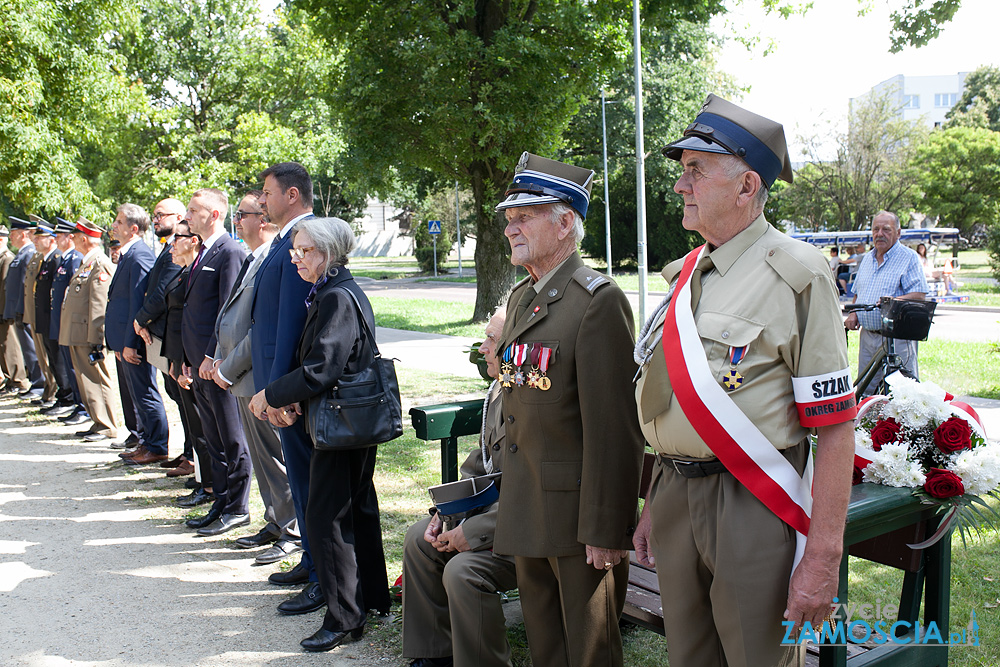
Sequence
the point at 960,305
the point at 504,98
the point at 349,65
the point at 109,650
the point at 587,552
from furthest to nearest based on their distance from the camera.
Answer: the point at 960,305 → the point at 349,65 → the point at 504,98 → the point at 109,650 → the point at 587,552

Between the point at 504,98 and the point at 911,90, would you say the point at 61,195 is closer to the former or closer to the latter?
the point at 504,98

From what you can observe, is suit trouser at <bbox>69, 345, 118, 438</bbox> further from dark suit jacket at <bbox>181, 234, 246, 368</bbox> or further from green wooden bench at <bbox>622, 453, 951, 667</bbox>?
green wooden bench at <bbox>622, 453, 951, 667</bbox>

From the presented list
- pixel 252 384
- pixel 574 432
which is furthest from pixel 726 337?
pixel 252 384

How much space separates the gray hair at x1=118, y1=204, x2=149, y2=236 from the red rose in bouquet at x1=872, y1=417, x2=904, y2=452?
6746mm

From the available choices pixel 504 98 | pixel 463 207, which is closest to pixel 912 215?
pixel 463 207

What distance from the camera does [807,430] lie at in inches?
88.8

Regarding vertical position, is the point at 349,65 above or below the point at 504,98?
above

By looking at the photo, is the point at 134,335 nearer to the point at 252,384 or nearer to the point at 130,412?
the point at 130,412

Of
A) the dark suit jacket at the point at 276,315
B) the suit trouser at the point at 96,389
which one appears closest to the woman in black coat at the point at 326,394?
the dark suit jacket at the point at 276,315

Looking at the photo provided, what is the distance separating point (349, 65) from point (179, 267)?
9.19m

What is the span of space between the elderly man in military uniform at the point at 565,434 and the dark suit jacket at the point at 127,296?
16.8 ft

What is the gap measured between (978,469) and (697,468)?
1130 mm

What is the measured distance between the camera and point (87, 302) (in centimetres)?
816

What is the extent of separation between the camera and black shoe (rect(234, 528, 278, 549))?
5176 mm
